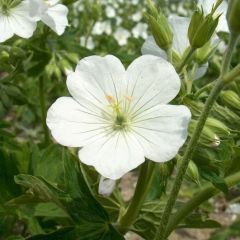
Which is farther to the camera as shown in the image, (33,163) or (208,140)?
(33,163)

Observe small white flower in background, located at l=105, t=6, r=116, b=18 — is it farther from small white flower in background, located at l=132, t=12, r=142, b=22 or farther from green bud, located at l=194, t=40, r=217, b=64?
green bud, located at l=194, t=40, r=217, b=64

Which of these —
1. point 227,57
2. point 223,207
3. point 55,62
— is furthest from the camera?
point 223,207

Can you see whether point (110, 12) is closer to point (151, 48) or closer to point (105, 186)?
point (151, 48)

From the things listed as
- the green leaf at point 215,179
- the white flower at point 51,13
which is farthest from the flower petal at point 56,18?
the green leaf at point 215,179

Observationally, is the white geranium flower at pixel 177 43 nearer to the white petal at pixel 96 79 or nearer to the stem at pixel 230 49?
the white petal at pixel 96 79

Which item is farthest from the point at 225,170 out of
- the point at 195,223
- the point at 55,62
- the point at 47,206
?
the point at 55,62

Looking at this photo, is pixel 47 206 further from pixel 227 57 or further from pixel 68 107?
pixel 227 57
